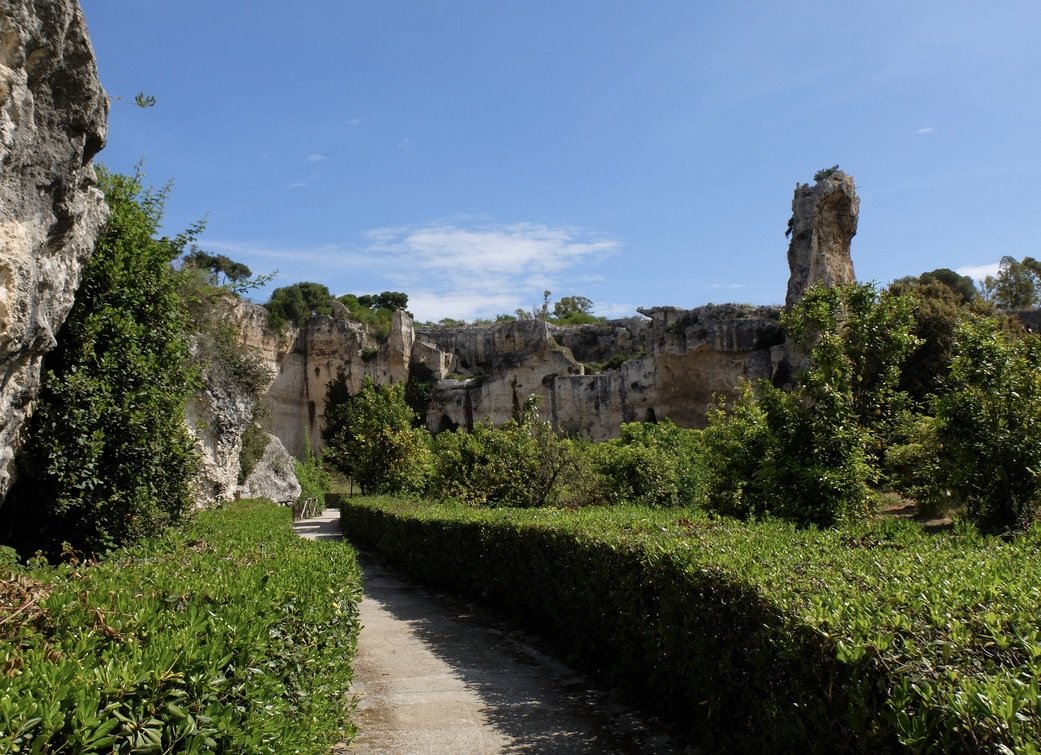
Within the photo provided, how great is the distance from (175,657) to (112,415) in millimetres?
6140

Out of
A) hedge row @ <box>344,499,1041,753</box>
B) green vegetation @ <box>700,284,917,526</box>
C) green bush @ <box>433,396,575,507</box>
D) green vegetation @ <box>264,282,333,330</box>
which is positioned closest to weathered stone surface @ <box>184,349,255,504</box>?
green bush @ <box>433,396,575,507</box>

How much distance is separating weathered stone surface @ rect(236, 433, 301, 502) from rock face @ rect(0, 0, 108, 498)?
55.0 feet

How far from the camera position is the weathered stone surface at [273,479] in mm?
24969

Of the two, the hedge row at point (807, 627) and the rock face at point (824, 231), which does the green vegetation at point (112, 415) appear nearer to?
the hedge row at point (807, 627)

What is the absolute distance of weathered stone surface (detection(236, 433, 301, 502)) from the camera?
25.0m

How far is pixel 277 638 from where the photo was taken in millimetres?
3715

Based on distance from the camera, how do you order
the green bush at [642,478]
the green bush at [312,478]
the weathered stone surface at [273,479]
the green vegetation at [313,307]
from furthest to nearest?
1. the green vegetation at [313,307]
2. the green bush at [312,478]
3. the weathered stone surface at [273,479]
4. the green bush at [642,478]

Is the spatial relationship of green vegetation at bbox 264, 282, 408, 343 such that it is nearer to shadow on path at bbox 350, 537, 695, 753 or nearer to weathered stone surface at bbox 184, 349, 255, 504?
weathered stone surface at bbox 184, 349, 255, 504

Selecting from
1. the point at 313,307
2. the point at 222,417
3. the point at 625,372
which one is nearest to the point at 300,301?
the point at 313,307

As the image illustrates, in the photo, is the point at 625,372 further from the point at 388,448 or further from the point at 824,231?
the point at 388,448

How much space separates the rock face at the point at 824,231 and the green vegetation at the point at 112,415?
32.1m

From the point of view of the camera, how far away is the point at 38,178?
6.21m

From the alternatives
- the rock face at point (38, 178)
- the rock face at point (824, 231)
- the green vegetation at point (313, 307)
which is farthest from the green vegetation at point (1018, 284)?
the rock face at point (38, 178)

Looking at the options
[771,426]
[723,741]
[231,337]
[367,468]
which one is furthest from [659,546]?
[367,468]
